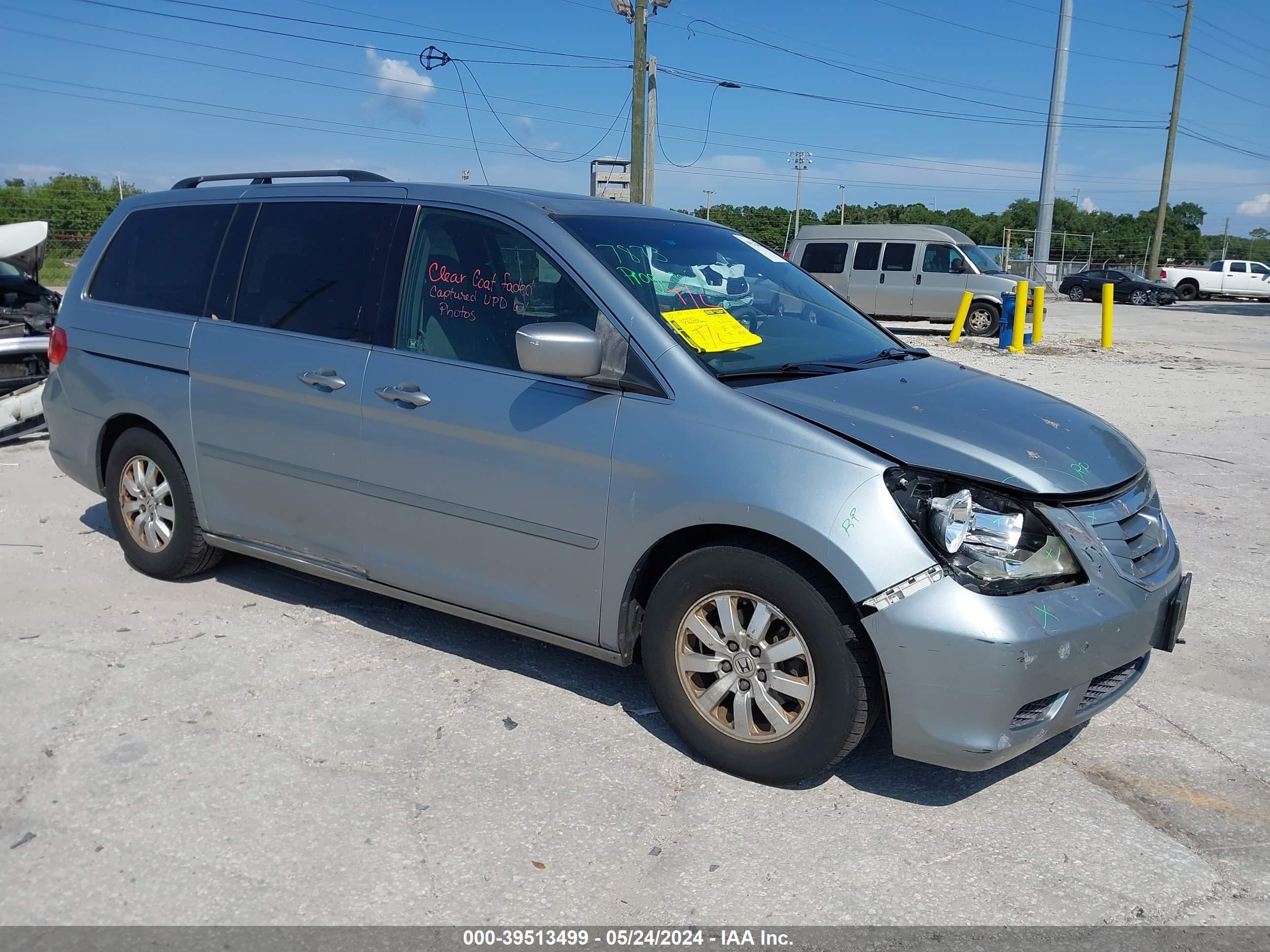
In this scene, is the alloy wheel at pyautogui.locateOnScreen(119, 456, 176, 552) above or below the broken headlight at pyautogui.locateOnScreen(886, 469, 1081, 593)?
below

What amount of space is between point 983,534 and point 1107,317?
17.6 m

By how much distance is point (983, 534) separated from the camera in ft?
10.1

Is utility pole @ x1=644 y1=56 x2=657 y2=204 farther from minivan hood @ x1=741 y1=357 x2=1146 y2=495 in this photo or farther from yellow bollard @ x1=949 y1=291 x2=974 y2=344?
minivan hood @ x1=741 y1=357 x2=1146 y2=495

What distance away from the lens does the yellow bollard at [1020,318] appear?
17344 millimetres

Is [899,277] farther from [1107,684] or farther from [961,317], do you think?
[1107,684]

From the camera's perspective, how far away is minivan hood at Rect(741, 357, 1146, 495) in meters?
3.15

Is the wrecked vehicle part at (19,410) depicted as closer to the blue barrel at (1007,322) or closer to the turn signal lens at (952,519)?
the turn signal lens at (952,519)

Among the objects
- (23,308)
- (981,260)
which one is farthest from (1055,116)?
(23,308)

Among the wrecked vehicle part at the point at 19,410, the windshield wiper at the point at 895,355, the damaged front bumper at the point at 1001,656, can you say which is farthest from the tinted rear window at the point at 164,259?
the damaged front bumper at the point at 1001,656

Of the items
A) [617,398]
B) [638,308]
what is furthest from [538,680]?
[638,308]

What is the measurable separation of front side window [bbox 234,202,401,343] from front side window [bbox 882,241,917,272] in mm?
19230

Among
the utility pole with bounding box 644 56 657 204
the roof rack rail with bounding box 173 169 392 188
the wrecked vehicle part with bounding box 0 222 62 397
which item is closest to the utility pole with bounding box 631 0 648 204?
the utility pole with bounding box 644 56 657 204

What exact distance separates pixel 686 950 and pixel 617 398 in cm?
174

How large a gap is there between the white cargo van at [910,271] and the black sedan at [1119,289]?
63.7ft
